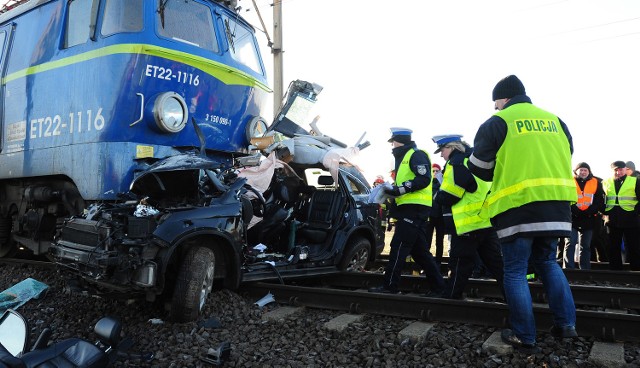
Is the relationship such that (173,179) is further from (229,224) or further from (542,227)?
(542,227)

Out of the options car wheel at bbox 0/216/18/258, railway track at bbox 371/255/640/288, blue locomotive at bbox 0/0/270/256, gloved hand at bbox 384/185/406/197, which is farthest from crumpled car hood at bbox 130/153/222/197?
railway track at bbox 371/255/640/288

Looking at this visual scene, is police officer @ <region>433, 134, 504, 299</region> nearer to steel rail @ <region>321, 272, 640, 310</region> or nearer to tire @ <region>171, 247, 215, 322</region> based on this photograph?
steel rail @ <region>321, 272, 640, 310</region>

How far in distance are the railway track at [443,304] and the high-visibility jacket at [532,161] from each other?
1.06 meters

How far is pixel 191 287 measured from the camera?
180 inches

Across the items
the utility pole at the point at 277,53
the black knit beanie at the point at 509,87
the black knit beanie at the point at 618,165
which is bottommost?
the black knit beanie at the point at 618,165

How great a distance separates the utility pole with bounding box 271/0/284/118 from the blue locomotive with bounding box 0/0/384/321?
16.8ft

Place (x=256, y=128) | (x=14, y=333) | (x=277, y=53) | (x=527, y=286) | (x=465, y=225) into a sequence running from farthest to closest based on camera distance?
(x=277, y=53), (x=256, y=128), (x=465, y=225), (x=527, y=286), (x=14, y=333)

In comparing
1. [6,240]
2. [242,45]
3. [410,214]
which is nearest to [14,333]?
[410,214]

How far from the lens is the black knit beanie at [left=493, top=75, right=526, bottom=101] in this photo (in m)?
4.06

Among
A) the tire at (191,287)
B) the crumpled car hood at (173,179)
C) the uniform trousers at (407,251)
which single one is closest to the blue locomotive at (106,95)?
the crumpled car hood at (173,179)

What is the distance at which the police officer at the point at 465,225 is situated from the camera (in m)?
5.02

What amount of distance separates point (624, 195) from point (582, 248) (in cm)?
109

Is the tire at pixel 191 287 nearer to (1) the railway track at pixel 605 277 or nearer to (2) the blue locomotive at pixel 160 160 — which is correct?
(2) the blue locomotive at pixel 160 160

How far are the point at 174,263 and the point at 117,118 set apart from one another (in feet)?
6.05
